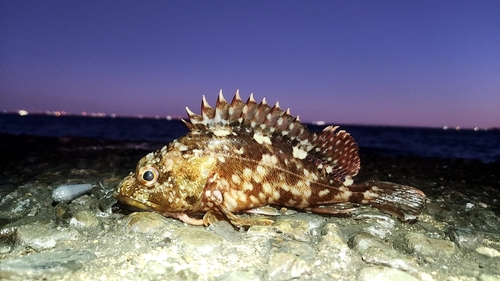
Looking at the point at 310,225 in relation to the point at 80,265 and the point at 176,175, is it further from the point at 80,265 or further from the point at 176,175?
the point at 80,265

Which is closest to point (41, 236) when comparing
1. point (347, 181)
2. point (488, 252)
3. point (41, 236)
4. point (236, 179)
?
point (41, 236)

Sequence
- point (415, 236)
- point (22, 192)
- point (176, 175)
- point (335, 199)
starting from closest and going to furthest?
point (415, 236) < point (176, 175) < point (335, 199) < point (22, 192)

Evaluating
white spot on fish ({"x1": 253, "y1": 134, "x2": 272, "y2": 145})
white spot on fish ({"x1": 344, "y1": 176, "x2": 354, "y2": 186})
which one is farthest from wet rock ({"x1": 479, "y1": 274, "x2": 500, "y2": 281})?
white spot on fish ({"x1": 253, "y1": 134, "x2": 272, "y2": 145})

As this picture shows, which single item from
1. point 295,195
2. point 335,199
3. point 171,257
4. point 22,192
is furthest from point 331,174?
point 22,192


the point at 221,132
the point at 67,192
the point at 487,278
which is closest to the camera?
the point at 487,278

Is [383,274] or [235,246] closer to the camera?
[383,274]

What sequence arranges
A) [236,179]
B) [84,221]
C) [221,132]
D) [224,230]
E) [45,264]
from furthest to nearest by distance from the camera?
[221,132] < [236,179] < [84,221] < [224,230] < [45,264]

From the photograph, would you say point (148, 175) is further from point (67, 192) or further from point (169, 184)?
point (67, 192)
